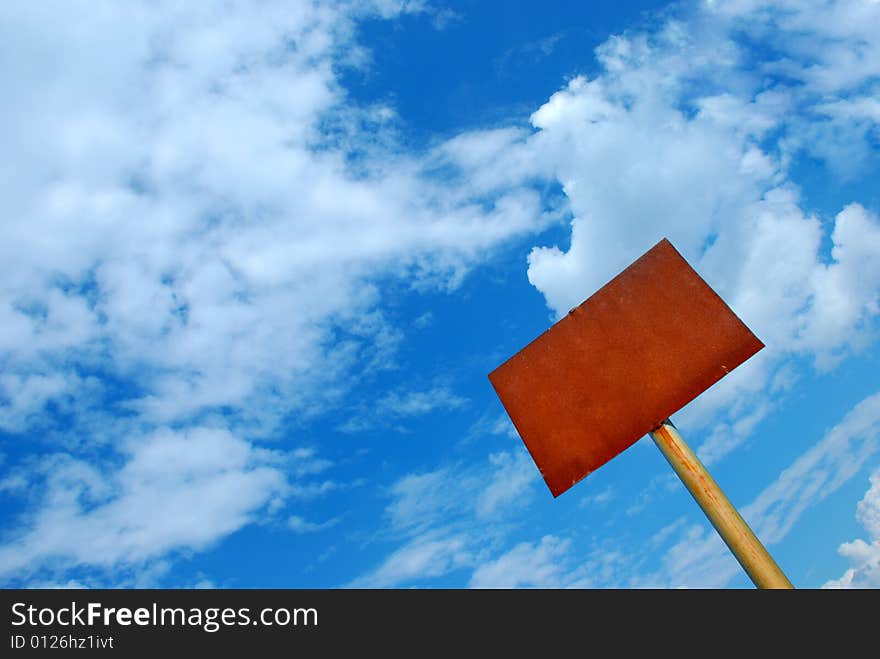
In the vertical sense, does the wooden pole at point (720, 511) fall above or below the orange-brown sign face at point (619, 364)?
below

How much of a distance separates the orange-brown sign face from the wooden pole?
149 mm

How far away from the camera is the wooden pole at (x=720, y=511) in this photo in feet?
8.38

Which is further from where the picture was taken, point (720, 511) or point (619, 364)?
point (619, 364)

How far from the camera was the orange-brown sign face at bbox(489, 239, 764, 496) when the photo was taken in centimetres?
302

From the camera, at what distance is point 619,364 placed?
319 centimetres

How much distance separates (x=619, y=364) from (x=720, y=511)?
Answer: 0.93m

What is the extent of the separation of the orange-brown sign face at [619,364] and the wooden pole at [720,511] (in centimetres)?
15

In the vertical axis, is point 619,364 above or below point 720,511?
above

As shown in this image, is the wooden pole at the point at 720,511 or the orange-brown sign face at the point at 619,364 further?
the orange-brown sign face at the point at 619,364
